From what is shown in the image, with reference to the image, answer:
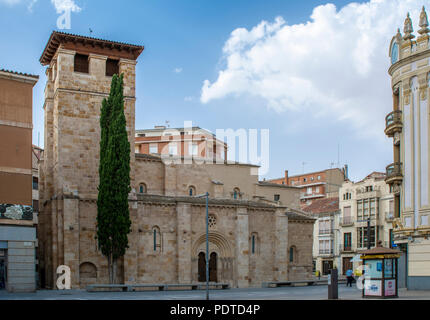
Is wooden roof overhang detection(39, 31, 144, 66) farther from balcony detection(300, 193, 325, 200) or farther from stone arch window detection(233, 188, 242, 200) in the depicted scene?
balcony detection(300, 193, 325, 200)

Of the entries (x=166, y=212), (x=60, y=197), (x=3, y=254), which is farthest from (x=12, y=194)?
(x=166, y=212)

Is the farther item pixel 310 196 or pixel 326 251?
pixel 310 196

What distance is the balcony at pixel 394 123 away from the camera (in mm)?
33656

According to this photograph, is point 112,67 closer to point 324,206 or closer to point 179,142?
point 179,142

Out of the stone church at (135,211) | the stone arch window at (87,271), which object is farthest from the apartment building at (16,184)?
the stone arch window at (87,271)

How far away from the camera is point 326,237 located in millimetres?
65625

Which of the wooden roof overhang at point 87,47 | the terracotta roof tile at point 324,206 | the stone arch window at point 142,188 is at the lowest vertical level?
the terracotta roof tile at point 324,206

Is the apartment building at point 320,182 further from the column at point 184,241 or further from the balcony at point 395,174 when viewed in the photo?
the balcony at point 395,174

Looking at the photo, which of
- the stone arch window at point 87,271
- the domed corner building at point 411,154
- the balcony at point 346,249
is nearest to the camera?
the domed corner building at point 411,154

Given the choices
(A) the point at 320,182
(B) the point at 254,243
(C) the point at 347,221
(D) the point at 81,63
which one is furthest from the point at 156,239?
(A) the point at 320,182

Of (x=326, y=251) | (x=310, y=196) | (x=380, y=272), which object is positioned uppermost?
(x=310, y=196)

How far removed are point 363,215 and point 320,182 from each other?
2291cm

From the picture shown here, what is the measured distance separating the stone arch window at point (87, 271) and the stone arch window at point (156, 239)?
457cm
